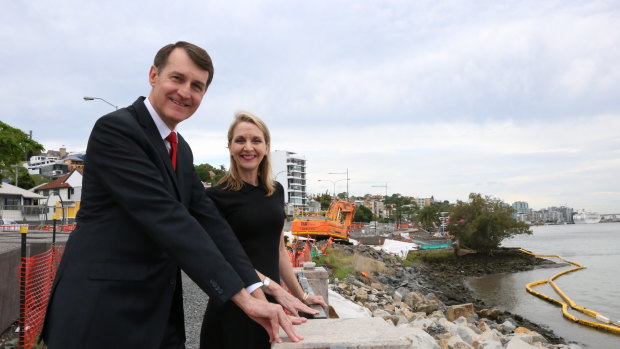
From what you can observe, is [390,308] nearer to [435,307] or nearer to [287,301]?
[435,307]

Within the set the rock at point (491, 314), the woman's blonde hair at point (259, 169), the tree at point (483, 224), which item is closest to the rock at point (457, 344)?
the woman's blonde hair at point (259, 169)

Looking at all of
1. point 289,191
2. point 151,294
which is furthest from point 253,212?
point 289,191

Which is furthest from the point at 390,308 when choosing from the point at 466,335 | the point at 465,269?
the point at 465,269

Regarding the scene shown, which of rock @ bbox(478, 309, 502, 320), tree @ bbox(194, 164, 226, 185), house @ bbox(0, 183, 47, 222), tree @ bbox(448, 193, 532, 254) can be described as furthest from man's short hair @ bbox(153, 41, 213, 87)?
tree @ bbox(194, 164, 226, 185)

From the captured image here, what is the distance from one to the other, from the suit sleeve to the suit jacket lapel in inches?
4.1

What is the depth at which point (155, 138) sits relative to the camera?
1647 millimetres

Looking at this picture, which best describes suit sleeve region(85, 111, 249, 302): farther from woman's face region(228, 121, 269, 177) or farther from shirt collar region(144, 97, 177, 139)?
woman's face region(228, 121, 269, 177)

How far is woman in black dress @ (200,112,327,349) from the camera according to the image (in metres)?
2.28

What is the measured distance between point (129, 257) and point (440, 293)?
69.8ft

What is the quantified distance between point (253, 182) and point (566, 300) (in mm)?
22145

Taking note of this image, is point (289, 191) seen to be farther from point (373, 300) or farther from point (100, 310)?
point (100, 310)

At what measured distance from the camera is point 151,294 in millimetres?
1544

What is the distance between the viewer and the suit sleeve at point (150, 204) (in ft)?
4.66

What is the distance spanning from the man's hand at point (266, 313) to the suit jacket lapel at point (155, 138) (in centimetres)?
46
